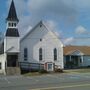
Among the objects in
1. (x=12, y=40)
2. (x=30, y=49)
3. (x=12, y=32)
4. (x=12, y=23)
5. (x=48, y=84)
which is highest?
(x=12, y=23)

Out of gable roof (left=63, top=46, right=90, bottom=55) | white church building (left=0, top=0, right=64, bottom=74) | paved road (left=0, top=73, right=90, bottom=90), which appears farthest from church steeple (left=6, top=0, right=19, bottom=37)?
paved road (left=0, top=73, right=90, bottom=90)

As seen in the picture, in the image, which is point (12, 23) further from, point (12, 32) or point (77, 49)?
point (77, 49)

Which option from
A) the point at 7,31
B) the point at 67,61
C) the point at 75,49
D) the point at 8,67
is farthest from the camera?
the point at 75,49

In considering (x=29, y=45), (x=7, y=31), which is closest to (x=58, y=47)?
(x=29, y=45)

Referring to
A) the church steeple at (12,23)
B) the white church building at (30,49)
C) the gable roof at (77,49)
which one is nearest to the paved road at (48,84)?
the white church building at (30,49)

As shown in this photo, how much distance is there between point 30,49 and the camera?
175ft

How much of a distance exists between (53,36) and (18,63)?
9.28m

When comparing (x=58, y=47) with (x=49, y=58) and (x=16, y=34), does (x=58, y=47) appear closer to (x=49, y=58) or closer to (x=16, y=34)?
(x=49, y=58)

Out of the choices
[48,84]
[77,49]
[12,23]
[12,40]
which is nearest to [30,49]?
[12,40]

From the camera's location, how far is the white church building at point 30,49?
50750 mm

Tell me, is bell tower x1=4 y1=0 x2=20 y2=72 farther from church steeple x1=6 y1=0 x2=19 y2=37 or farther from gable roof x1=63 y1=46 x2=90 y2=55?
gable roof x1=63 y1=46 x2=90 y2=55

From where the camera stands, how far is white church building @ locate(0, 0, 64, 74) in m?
50.8

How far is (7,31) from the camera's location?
171ft

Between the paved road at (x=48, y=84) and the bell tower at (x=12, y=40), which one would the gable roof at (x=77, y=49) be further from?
the paved road at (x=48, y=84)
